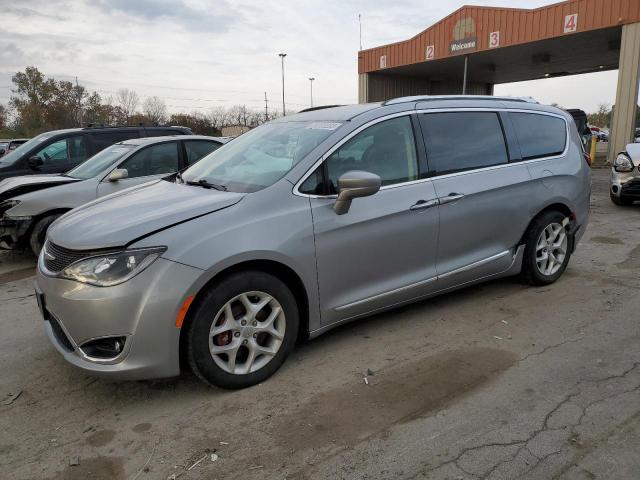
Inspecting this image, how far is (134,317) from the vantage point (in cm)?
273

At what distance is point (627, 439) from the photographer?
253 cm

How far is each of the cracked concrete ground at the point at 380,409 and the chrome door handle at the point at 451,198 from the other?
3.19 feet

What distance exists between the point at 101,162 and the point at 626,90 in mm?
17938

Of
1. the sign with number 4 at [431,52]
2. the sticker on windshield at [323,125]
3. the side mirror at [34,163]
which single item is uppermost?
the sign with number 4 at [431,52]

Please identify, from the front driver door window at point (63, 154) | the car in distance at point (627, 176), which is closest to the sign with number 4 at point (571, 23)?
the car in distance at point (627, 176)

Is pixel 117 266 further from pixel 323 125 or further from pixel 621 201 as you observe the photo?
pixel 621 201

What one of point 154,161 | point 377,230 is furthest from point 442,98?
point 154,161

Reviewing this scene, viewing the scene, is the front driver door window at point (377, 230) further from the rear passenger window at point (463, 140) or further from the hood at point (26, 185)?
the hood at point (26, 185)

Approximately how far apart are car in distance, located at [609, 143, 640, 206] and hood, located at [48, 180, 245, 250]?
8.13 m

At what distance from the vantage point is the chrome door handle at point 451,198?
386cm

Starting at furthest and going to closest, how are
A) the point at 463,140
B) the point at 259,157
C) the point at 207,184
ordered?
1. the point at 463,140
2. the point at 259,157
3. the point at 207,184

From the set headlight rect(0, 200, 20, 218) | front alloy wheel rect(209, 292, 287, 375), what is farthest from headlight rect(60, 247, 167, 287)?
headlight rect(0, 200, 20, 218)

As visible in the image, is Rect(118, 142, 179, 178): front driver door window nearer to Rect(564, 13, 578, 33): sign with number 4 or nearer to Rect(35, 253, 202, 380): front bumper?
Rect(35, 253, 202, 380): front bumper

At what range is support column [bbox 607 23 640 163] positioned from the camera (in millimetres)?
17406
